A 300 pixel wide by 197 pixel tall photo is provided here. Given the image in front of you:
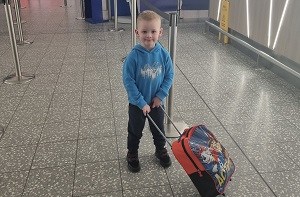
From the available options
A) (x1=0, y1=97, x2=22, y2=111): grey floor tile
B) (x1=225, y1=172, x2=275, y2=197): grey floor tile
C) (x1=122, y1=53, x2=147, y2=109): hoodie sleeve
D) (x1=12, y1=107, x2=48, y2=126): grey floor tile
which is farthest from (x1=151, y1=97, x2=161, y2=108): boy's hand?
(x1=0, y1=97, x2=22, y2=111): grey floor tile

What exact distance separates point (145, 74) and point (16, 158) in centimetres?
111

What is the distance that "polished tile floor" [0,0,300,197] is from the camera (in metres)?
2.00

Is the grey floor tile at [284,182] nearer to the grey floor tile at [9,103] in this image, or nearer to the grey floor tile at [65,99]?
the grey floor tile at [65,99]

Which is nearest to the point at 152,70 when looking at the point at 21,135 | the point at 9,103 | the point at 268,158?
the point at 268,158

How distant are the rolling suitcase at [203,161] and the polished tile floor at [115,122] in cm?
17

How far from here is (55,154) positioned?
2.29 meters

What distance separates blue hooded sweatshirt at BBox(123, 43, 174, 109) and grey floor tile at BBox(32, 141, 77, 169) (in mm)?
685

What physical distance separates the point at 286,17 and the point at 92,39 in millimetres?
3147

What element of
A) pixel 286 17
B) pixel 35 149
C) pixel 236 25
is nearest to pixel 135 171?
pixel 35 149

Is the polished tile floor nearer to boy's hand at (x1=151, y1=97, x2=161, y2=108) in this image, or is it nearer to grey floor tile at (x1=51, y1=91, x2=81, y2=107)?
grey floor tile at (x1=51, y1=91, x2=81, y2=107)

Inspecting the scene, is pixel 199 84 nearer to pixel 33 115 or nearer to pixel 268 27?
pixel 268 27

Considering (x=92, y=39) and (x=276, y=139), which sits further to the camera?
(x=92, y=39)

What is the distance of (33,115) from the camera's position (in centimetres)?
286

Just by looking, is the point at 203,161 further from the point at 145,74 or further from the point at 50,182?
the point at 50,182
